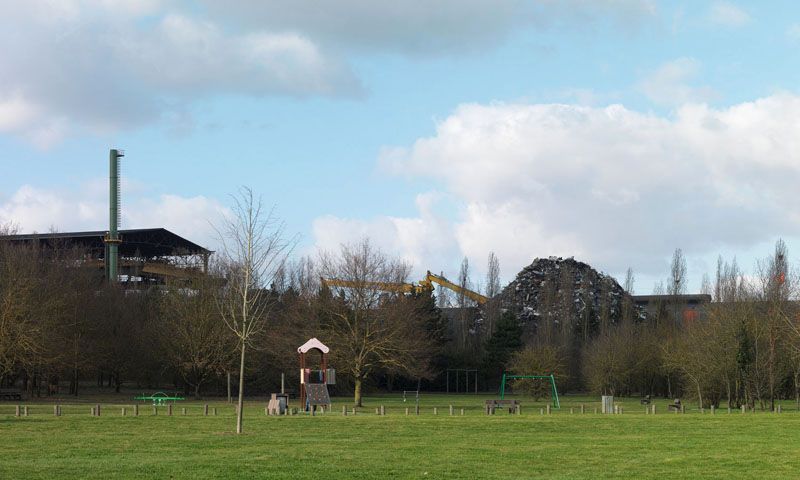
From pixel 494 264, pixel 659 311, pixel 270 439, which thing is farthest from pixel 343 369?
pixel 494 264

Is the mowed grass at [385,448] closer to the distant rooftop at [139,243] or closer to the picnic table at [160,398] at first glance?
the picnic table at [160,398]

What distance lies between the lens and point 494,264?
4658 inches

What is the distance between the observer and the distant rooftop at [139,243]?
87500 mm

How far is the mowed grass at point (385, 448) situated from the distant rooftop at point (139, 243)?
175 ft

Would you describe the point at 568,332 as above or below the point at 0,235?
below

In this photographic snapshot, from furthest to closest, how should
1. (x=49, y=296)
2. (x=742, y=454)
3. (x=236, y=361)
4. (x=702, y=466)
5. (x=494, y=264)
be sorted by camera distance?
(x=494, y=264)
(x=236, y=361)
(x=49, y=296)
(x=742, y=454)
(x=702, y=466)

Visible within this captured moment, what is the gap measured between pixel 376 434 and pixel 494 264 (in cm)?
9055

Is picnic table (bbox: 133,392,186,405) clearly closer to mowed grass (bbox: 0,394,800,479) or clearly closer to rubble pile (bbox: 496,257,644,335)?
mowed grass (bbox: 0,394,800,479)

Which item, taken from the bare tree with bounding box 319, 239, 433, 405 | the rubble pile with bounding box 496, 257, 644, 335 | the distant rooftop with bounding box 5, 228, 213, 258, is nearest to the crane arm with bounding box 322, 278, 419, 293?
the bare tree with bounding box 319, 239, 433, 405

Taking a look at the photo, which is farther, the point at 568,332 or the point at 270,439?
the point at 568,332

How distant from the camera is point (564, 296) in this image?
103750mm

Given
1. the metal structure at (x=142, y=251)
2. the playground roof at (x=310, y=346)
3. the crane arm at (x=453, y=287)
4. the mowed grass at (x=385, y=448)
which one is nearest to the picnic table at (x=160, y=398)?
the playground roof at (x=310, y=346)

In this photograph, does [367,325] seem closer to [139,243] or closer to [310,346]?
[310,346]

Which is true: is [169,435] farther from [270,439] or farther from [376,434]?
[376,434]
